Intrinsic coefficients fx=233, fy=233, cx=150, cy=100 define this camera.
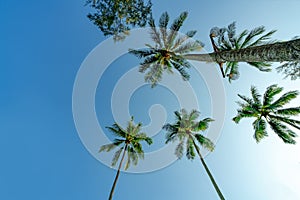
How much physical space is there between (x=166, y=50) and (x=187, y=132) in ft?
26.3

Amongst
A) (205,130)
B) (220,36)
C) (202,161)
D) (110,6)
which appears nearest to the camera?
(110,6)

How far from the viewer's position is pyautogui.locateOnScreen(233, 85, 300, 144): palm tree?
58.4 ft

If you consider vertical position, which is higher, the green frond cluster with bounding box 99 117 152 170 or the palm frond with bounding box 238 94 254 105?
the green frond cluster with bounding box 99 117 152 170

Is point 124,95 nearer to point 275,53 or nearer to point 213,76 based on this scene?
point 213,76

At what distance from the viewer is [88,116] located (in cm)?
1988

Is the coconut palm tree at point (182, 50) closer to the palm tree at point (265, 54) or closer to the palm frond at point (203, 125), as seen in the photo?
the palm tree at point (265, 54)

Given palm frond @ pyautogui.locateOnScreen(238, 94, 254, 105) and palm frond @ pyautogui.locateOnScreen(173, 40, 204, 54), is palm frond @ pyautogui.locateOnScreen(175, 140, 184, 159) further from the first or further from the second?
palm frond @ pyautogui.locateOnScreen(173, 40, 204, 54)

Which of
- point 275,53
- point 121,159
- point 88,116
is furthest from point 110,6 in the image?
point 121,159

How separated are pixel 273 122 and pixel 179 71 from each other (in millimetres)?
8545

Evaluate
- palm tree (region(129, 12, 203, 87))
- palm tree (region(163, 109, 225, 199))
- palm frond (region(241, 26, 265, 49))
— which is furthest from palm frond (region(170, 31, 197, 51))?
palm tree (region(163, 109, 225, 199))

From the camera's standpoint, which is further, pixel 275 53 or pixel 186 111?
pixel 186 111

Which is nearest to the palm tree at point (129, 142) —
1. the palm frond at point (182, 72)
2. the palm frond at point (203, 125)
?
the palm frond at point (203, 125)

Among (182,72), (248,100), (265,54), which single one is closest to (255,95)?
(248,100)

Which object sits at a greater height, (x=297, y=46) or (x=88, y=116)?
(x=88, y=116)
